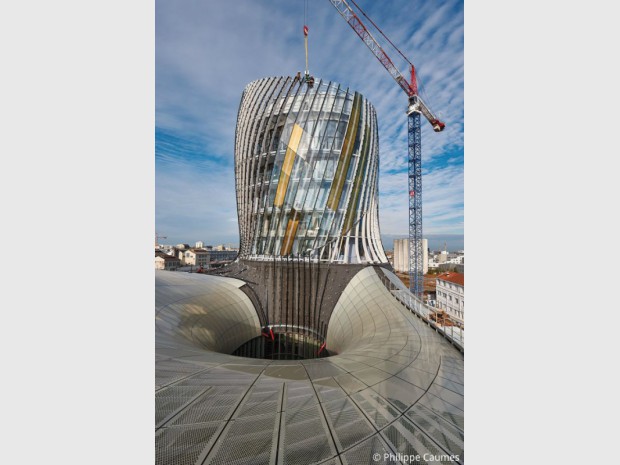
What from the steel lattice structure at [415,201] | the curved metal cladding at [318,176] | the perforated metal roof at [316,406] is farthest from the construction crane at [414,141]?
the curved metal cladding at [318,176]

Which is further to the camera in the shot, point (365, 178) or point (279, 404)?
point (365, 178)

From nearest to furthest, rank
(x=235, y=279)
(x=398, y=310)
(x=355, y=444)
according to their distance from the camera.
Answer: (x=355, y=444), (x=398, y=310), (x=235, y=279)

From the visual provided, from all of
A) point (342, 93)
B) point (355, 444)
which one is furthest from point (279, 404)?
point (342, 93)

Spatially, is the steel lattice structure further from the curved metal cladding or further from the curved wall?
the curved wall

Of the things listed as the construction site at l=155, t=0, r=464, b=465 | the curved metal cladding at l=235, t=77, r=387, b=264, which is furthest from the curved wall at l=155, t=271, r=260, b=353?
the curved metal cladding at l=235, t=77, r=387, b=264

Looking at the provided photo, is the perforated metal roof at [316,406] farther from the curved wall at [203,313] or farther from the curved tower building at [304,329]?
the curved wall at [203,313]

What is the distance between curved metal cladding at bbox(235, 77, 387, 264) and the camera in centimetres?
818

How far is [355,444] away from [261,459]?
0.64m

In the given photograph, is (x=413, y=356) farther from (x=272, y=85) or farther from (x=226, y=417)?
(x=272, y=85)

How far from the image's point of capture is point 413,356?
279 centimetres

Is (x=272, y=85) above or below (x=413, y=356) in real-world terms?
above

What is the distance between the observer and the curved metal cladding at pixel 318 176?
26.8ft

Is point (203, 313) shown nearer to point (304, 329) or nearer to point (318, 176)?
point (304, 329)
